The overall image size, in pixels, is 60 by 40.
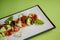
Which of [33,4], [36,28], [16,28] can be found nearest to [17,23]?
[16,28]

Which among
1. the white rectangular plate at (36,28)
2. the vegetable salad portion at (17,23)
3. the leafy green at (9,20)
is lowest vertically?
the white rectangular plate at (36,28)

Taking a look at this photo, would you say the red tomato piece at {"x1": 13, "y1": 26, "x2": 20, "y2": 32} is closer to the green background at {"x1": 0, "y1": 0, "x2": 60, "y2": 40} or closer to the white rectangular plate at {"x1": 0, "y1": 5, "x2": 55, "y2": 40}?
the white rectangular plate at {"x1": 0, "y1": 5, "x2": 55, "y2": 40}

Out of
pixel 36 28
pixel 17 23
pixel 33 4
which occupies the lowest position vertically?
pixel 36 28

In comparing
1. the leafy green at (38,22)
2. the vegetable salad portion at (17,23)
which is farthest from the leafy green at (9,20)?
the leafy green at (38,22)

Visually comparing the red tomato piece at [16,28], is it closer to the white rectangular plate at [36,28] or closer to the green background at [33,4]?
the white rectangular plate at [36,28]

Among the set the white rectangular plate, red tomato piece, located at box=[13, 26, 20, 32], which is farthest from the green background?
red tomato piece, located at box=[13, 26, 20, 32]

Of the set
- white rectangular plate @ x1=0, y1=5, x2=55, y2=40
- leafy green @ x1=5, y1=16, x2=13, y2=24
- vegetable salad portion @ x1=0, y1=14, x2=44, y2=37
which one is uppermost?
leafy green @ x1=5, y1=16, x2=13, y2=24

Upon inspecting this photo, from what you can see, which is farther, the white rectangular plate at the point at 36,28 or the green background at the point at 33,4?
the green background at the point at 33,4

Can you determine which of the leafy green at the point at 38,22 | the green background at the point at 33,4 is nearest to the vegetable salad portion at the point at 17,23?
the leafy green at the point at 38,22

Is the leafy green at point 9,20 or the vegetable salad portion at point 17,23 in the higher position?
the leafy green at point 9,20

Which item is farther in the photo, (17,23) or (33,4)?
(33,4)

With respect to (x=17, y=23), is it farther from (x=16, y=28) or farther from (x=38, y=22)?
(x=38, y=22)

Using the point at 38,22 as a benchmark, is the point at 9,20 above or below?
above
